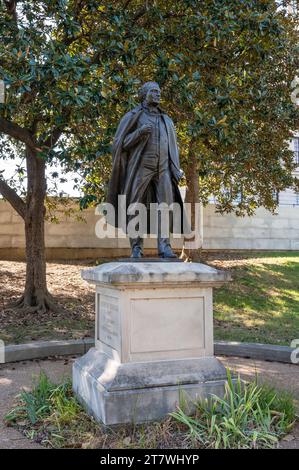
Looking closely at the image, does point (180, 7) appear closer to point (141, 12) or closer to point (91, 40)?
point (141, 12)

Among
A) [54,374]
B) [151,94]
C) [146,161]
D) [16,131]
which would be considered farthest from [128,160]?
[16,131]

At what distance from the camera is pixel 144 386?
3.95 m

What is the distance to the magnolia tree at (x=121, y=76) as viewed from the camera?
6.58 meters

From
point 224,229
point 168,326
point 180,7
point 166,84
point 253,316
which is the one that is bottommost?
point 253,316

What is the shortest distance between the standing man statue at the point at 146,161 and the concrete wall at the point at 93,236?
10.6 meters

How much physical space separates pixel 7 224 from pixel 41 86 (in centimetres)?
896

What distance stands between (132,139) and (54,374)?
3198 millimetres

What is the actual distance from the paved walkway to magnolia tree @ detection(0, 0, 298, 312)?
2.47 meters

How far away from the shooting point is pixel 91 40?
8203mm

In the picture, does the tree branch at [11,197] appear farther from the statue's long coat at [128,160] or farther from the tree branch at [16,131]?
the statue's long coat at [128,160]

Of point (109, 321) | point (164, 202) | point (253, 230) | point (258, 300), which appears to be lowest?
point (258, 300)

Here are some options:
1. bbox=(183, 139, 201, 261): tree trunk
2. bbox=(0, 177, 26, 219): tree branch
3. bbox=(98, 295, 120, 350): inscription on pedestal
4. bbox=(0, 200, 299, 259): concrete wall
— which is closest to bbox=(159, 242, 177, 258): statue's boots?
bbox=(98, 295, 120, 350): inscription on pedestal

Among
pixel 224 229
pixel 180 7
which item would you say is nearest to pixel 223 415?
pixel 180 7

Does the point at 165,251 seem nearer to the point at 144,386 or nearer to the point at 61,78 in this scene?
the point at 144,386
